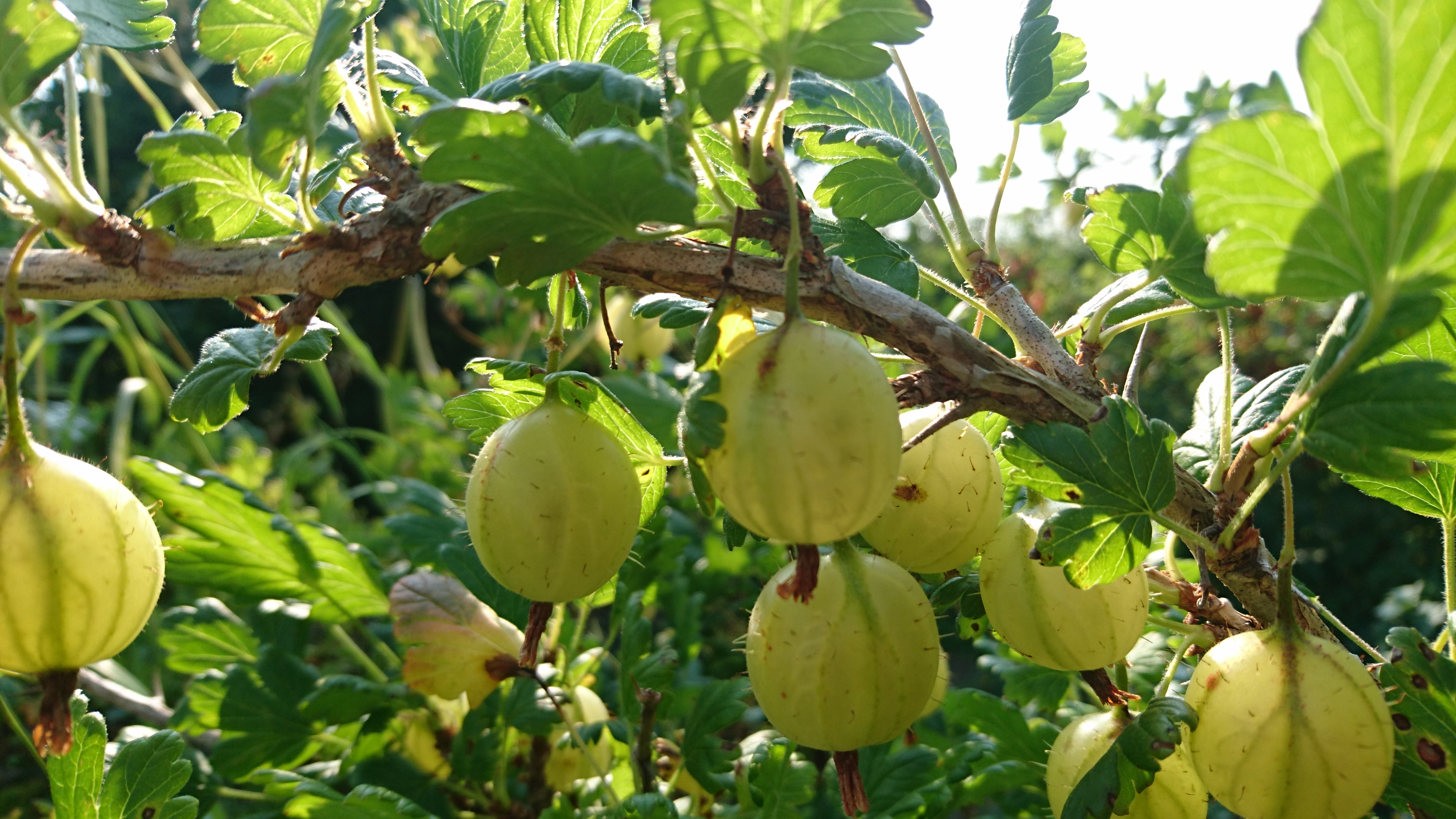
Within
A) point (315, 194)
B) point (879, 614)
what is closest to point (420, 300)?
point (315, 194)

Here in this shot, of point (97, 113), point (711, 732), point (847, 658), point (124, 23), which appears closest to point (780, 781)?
point (711, 732)

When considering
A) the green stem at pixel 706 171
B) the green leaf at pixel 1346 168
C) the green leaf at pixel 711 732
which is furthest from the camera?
the green leaf at pixel 711 732

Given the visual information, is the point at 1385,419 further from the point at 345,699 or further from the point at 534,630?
the point at 345,699

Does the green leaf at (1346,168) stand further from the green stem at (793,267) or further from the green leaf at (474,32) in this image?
the green leaf at (474,32)

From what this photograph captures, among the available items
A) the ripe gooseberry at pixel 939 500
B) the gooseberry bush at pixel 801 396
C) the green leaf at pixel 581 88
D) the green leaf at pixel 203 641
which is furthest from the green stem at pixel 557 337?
the green leaf at pixel 203 641

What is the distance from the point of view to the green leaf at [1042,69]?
0.65 m

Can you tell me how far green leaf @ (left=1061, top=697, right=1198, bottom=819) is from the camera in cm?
48

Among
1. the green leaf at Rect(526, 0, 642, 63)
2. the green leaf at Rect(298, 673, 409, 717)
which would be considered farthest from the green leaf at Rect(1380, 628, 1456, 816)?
A: the green leaf at Rect(298, 673, 409, 717)

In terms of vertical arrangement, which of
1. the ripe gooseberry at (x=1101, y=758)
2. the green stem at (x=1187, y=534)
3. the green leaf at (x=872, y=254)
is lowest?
the ripe gooseberry at (x=1101, y=758)

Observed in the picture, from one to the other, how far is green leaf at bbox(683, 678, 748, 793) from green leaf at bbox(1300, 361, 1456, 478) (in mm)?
483

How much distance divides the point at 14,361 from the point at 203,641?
0.65 meters

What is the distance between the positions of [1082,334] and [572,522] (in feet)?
1.23

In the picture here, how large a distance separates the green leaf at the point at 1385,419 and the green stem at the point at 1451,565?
0.75ft

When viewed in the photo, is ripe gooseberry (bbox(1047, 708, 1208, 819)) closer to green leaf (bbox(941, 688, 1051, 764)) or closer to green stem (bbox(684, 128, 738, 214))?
green leaf (bbox(941, 688, 1051, 764))
